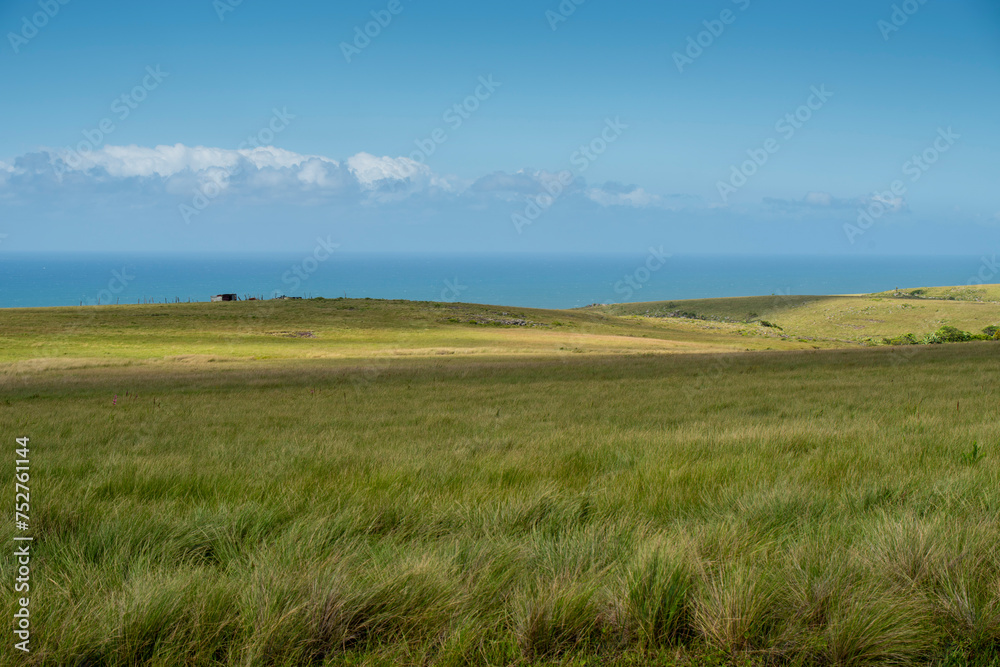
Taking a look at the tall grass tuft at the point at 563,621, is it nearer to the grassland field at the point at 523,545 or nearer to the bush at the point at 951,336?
the grassland field at the point at 523,545

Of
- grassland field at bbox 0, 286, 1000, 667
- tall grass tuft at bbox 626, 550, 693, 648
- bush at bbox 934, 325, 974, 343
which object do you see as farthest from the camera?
bush at bbox 934, 325, 974, 343

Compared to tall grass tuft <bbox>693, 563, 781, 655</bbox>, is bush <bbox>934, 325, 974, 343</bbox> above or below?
above

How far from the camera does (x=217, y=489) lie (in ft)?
14.7

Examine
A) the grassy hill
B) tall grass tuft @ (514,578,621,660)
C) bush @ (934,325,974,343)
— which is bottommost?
tall grass tuft @ (514,578,621,660)

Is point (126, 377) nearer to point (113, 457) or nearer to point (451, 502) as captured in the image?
point (113, 457)

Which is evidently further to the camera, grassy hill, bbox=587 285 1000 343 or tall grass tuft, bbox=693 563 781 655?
grassy hill, bbox=587 285 1000 343

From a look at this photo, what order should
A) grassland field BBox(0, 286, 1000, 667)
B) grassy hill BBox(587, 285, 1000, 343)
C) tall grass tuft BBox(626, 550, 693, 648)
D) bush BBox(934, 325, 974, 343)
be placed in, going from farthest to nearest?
grassy hill BBox(587, 285, 1000, 343)
bush BBox(934, 325, 974, 343)
tall grass tuft BBox(626, 550, 693, 648)
grassland field BBox(0, 286, 1000, 667)

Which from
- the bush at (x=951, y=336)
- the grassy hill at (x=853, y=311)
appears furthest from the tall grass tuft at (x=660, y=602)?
the grassy hill at (x=853, y=311)

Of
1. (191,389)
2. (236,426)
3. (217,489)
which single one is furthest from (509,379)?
(217,489)

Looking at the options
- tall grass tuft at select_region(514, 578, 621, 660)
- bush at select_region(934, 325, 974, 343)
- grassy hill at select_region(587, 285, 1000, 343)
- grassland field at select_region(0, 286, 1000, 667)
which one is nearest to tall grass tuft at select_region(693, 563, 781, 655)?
grassland field at select_region(0, 286, 1000, 667)

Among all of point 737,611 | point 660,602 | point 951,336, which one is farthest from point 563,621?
point 951,336

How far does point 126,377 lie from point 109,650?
28.0 meters

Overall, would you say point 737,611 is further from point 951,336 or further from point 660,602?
point 951,336

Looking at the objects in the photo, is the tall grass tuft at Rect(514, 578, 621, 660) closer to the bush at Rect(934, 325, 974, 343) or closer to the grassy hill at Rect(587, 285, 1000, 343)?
the bush at Rect(934, 325, 974, 343)
